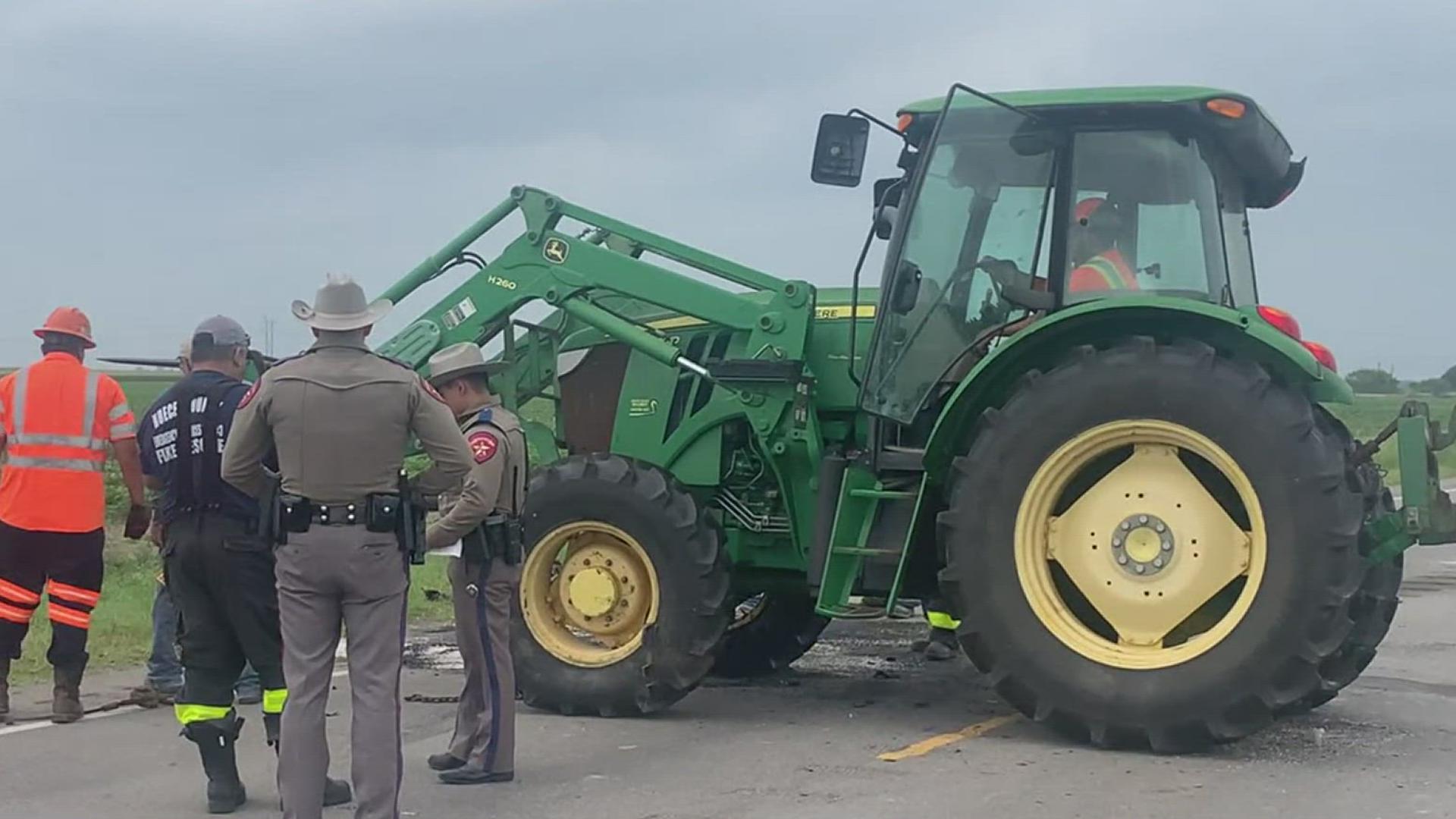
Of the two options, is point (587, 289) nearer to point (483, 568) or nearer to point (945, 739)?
point (483, 568)

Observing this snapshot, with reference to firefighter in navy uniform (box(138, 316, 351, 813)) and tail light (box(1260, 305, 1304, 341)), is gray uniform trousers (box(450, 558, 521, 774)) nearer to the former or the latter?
firefighter in navy uniform (box(138, 316, 351, 813))

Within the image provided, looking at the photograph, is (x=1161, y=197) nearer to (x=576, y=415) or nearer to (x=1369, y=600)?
(x=1369, y=600)

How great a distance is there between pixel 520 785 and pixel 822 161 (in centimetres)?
303

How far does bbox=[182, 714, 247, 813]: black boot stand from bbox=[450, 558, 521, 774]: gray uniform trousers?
0.87 metres

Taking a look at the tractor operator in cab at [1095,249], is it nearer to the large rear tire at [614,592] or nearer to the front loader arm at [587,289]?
the front loader arm at [587,289]

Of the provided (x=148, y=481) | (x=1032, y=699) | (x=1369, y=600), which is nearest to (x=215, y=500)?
(x=148, y=481)

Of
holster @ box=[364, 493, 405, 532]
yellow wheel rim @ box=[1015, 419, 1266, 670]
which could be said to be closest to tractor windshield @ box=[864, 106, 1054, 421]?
yellow wheel rim @ box=[1015, 419, 1266, 670]

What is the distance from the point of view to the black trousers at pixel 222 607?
6.26 meters

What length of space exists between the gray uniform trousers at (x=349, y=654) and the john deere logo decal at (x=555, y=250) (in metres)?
3.13

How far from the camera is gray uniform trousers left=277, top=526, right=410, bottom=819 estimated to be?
5445 millimetres

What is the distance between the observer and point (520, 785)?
6.49m

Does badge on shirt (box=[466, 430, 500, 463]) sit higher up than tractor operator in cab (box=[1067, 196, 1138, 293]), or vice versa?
tractor operator in cab (box=[1067, 196, 1138, 293])

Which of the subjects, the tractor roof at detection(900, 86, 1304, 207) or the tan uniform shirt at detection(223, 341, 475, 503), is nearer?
the tan uniform shirt at detection(223, 341, 475, 503)

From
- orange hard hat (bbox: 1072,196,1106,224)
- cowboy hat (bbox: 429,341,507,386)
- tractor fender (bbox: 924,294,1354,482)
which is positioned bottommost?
cowboy hat (bbox: 429,341,507,386)
